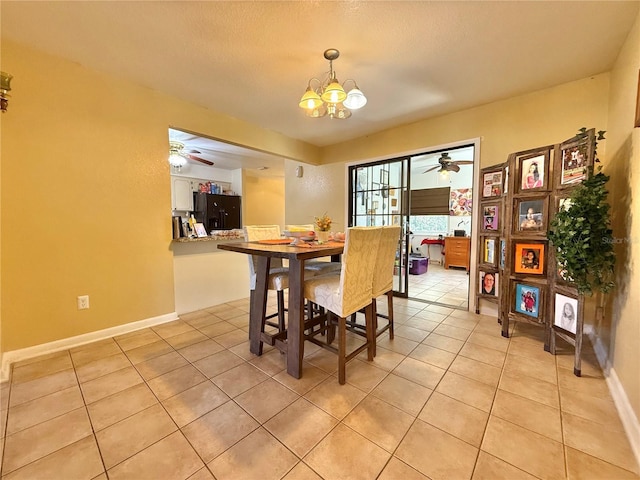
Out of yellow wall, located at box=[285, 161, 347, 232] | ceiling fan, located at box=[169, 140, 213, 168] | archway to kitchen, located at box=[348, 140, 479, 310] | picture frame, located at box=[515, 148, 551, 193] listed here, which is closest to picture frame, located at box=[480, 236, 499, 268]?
archway to kitchen, located at box=[348, 140, 479, 310]

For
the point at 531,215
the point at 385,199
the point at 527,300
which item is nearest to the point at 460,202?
the point at 385,199

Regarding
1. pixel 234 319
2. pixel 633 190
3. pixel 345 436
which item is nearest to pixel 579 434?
pixel 345 436

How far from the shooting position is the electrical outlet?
2.31 m

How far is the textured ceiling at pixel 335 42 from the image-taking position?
5.41 ft

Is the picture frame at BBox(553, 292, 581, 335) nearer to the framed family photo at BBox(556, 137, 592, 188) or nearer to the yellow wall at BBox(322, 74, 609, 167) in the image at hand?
the framed family photo at BBox(556, 137, 592, 188)

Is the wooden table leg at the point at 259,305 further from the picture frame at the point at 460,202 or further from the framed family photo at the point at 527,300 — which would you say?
the picture frame at the point at 460,202

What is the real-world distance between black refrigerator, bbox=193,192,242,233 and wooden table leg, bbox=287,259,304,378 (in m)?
4.71

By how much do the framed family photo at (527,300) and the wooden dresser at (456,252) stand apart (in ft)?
12.0

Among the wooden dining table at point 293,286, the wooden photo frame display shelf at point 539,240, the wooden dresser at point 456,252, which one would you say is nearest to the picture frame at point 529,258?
the wooden photo frame display shelf at point 539,240

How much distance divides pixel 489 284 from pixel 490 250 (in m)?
0.37

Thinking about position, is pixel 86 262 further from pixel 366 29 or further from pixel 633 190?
pixel 633 190

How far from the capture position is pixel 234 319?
9.62ft

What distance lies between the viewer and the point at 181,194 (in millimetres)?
6023

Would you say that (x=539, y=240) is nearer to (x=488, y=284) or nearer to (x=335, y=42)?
(x=488, y=284)
